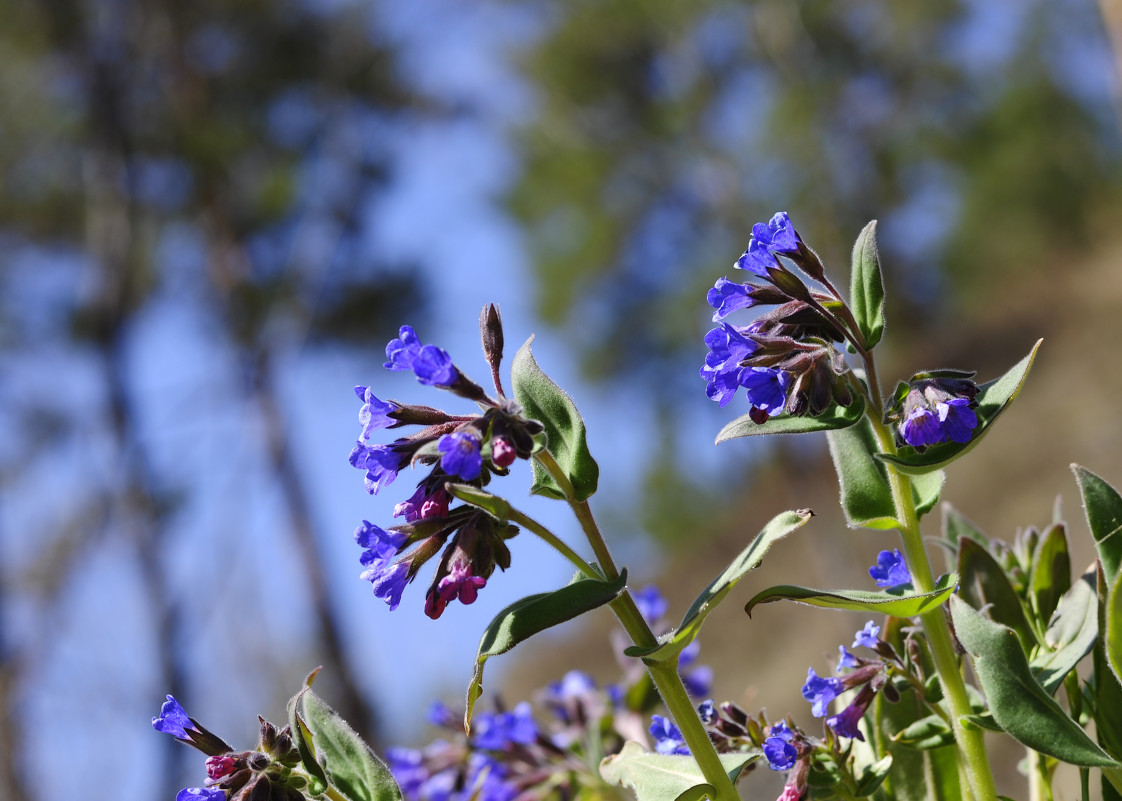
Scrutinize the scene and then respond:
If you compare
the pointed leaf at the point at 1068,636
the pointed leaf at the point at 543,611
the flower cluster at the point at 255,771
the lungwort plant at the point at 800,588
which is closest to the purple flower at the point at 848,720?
the lungwort plant at the point at 800,588

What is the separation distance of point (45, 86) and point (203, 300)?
2.01 meters

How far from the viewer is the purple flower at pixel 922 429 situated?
55cm

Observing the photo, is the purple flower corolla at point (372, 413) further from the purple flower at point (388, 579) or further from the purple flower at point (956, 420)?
the purple flower at point (956, 420)

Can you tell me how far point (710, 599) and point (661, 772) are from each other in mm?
122

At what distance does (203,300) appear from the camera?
8.77 m

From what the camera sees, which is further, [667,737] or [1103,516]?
[667,737]

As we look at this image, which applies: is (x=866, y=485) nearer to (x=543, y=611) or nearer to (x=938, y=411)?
(x=938, y=411)

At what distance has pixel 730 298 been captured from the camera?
61cm

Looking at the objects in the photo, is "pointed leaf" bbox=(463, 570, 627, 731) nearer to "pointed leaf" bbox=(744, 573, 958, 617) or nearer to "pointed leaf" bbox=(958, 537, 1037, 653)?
"pointed leaf" bbox=(744, 573, 958, 617)

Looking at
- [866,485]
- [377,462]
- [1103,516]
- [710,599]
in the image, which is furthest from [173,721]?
[1103,516]

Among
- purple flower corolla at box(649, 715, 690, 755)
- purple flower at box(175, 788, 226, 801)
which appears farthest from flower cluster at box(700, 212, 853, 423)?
purple flower at box(175, 788, 226, 801)

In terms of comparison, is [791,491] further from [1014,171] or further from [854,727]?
[854,727]

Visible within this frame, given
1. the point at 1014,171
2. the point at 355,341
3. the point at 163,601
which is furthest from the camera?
the point at 1014,171

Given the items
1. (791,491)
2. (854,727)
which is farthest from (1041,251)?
(854,727)
